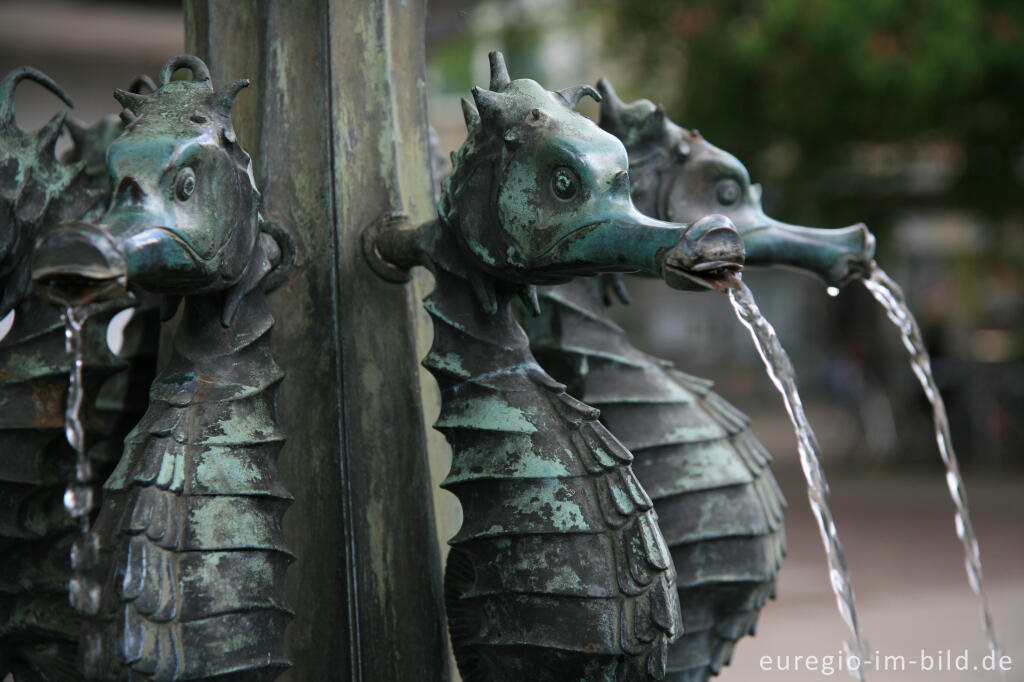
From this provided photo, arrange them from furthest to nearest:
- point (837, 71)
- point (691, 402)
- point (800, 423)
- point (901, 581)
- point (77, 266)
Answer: point (837, 71) → point (901, 581) → point (691, 402) → point (800, 423) → point (77, 266)

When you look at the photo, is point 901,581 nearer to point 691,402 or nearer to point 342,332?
point 691,402

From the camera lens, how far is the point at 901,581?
6875 millimetres

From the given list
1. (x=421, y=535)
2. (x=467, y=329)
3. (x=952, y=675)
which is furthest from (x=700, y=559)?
(x=952, y=675)

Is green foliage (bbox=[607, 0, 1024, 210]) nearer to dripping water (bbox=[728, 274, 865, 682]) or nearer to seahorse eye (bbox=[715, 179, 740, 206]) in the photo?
seahorse eye (bbox=[715, 179, 740, 206])

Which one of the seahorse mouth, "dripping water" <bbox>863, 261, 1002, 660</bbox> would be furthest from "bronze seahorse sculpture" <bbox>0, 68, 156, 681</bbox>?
"dripping water" <bbox>863, 261, 1002, 660</bbox>

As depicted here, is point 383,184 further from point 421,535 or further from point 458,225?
point 421,535

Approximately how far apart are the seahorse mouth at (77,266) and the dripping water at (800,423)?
0.76 meters

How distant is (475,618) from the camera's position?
1.92 metres

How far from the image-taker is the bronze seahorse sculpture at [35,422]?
2082 mm

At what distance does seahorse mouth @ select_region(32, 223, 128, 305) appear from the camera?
153 centimetres

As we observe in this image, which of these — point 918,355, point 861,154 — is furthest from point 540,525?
point 861,154

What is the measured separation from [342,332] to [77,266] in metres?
0.62

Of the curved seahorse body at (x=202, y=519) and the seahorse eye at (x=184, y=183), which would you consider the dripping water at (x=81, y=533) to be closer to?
the curved seahorse body at (x=202, y=519)

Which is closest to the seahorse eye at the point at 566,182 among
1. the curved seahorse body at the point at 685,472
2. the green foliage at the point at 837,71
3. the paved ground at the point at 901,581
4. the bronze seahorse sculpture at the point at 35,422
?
the curved seahorse body at the point at 685,472
